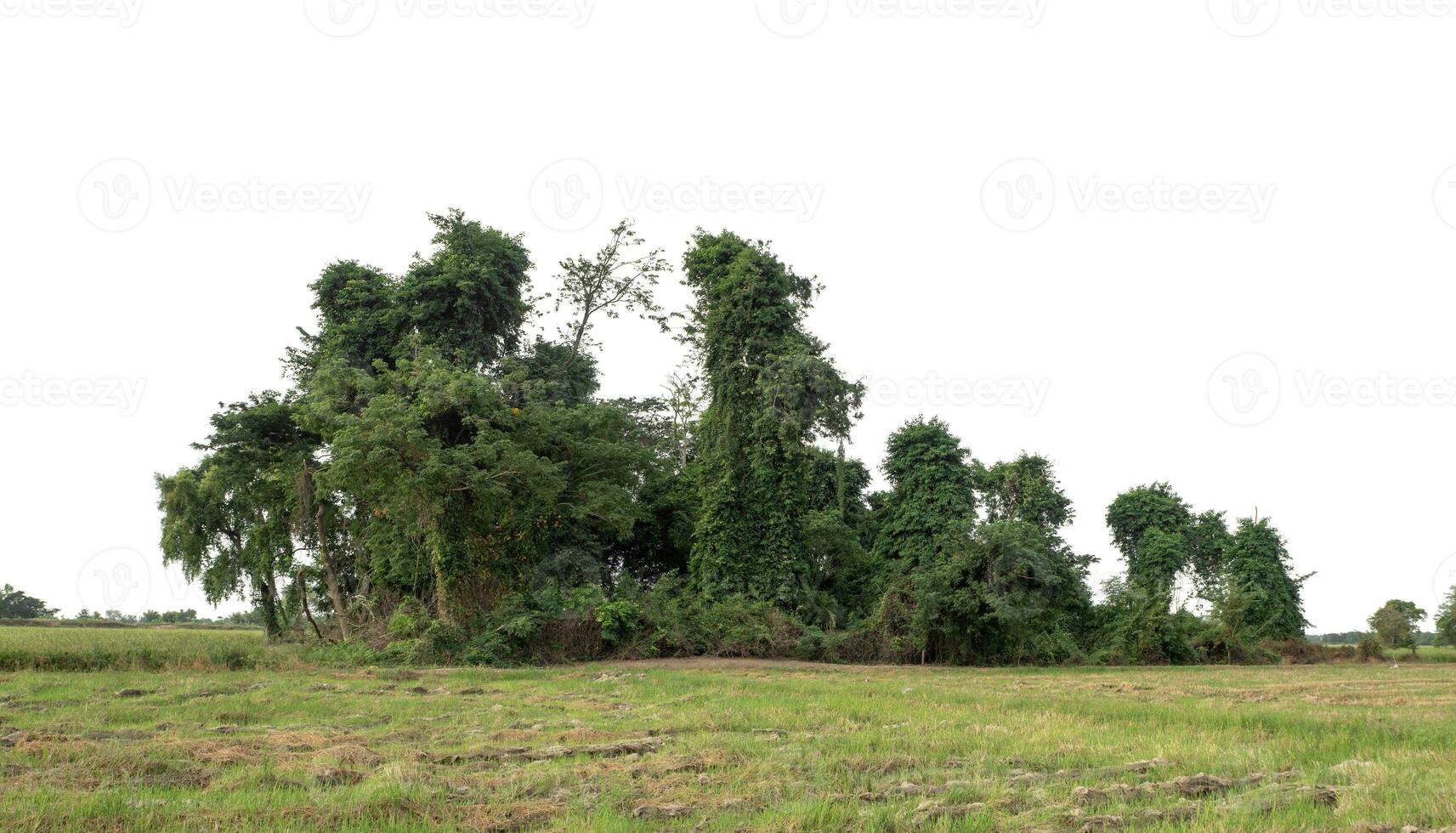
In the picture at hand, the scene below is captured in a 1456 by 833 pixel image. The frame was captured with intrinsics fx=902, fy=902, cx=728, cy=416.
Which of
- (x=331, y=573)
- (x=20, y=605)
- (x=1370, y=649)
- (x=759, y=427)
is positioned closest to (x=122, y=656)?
(x=331, y=573)

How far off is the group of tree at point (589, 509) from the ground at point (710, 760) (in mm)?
11490

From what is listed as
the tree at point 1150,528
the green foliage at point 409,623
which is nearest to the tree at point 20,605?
the green foliage at point 409,623

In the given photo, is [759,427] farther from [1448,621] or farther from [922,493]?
[1448,621]

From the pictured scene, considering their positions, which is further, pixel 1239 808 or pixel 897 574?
pixel 897 574

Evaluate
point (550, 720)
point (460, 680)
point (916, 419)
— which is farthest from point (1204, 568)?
point (550, 720)

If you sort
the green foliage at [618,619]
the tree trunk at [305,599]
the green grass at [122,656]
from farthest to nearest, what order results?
1. the tree trunk at [305,599]
2. the green foliage at [618,619]
3. the green grass at [122,656]

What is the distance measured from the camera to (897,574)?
3556 cm

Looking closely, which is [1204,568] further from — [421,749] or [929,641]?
[421,749]

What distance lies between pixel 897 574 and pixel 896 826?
29.4 metres

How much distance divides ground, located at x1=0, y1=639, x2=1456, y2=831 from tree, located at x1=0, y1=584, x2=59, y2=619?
76.7 metres

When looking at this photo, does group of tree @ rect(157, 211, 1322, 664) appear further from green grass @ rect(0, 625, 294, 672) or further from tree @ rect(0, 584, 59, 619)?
tree @ rect(0, 584, 59, 619)

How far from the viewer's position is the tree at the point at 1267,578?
53.0 metres

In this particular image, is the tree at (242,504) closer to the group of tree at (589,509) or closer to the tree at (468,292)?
the group of tree at (589,509)

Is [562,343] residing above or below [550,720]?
above
